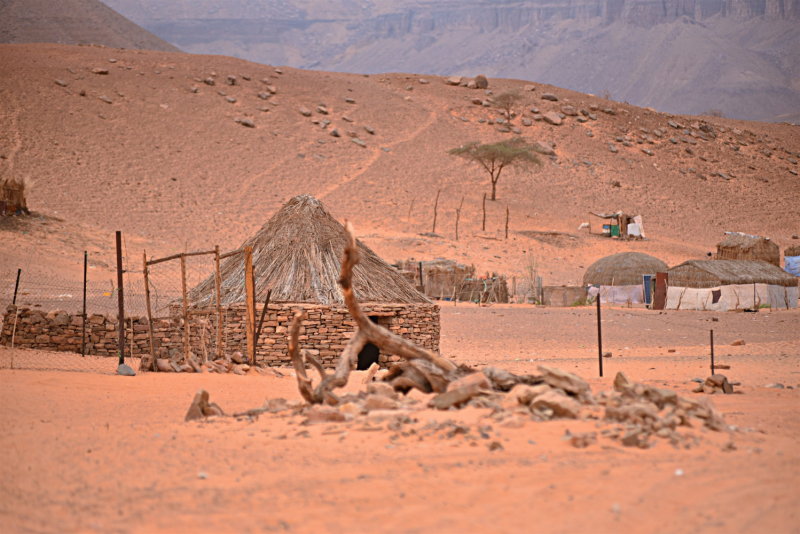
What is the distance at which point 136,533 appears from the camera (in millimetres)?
3643

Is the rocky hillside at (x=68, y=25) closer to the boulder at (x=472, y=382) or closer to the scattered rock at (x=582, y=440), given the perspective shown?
the boulder at (x=472, y=382)

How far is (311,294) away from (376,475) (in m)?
8.08

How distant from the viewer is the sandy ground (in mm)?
3781

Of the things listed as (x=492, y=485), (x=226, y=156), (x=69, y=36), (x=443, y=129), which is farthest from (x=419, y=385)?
(x=69, y=36)

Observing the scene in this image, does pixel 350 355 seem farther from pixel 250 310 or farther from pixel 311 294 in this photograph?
pixel 311 294

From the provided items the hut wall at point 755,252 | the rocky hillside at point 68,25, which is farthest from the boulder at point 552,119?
the rocky hillside at point 68,25

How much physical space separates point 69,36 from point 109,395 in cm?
8867

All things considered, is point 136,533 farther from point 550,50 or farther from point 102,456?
point 550,50

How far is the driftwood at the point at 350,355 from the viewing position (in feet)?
20.3

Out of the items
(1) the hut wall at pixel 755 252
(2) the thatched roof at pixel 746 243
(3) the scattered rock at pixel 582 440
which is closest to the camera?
(3) the scattered rock at pixel 582 440

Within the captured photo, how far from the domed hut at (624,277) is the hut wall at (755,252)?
617cm

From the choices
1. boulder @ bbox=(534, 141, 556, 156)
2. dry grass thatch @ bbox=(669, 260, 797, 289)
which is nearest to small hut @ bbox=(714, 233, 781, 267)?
dry grass thatch @ bbox=(669, 260, 797, 289)

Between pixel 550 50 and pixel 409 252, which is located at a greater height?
pixel 550 50

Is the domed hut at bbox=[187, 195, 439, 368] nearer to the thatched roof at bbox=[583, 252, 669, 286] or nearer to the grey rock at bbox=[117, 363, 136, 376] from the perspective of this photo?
the grey rock at bbox=[117, 363, 136, 376]
